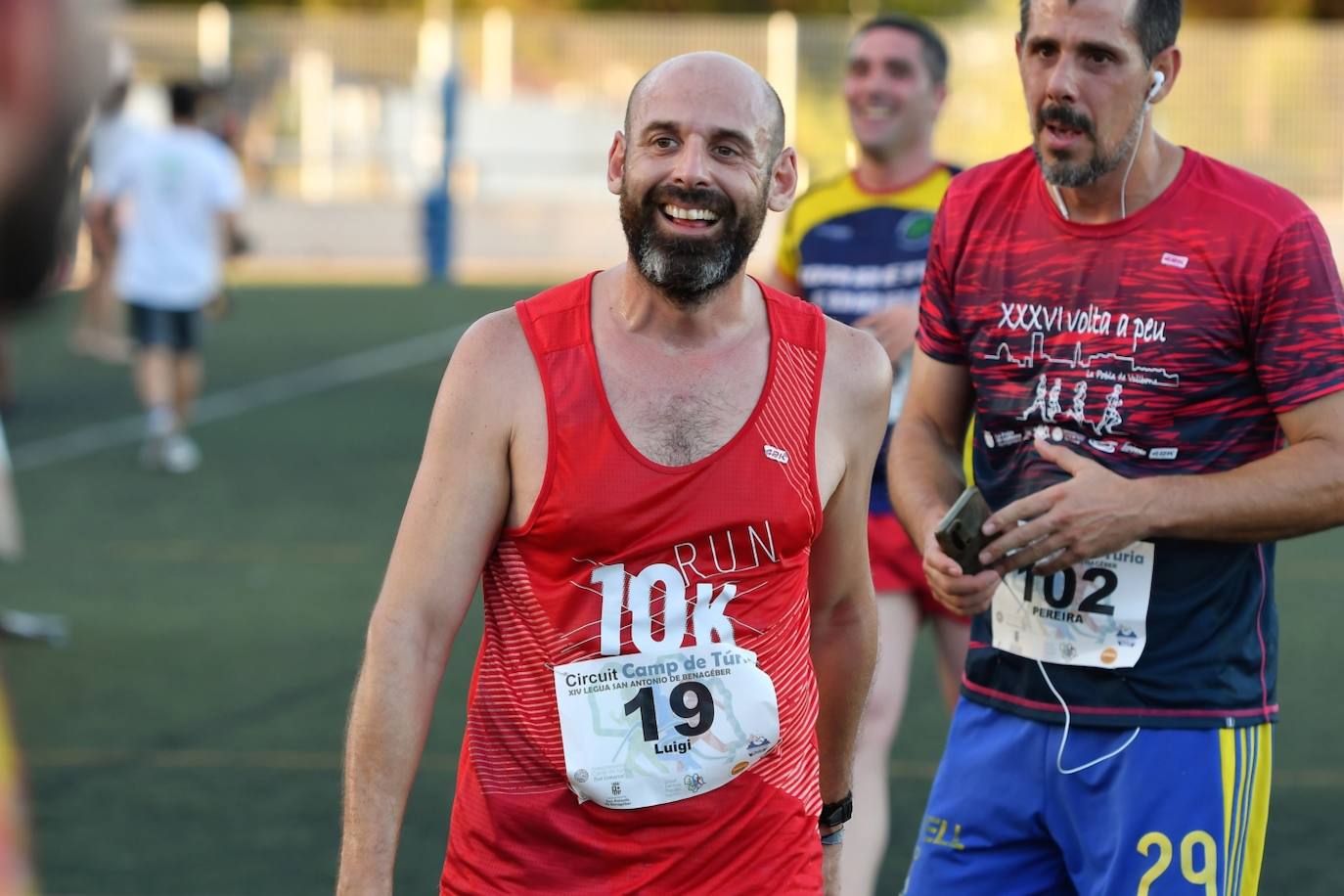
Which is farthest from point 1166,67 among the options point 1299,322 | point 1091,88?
point 1299,322

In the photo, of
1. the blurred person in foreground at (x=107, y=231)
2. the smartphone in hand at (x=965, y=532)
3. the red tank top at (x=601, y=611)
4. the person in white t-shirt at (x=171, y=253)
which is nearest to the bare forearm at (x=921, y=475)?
the smartphone in hand at (x=965, y=532)

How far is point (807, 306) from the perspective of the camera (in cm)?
328

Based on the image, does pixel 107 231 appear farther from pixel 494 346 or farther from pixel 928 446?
pixel 494 346

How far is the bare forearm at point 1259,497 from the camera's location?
131 inches

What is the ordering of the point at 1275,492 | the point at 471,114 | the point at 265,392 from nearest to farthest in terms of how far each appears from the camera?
the point at 1275,492, the point at 265,392, the point at 471,114

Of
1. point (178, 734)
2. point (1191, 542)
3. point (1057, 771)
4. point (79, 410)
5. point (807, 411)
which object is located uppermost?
point (807, 411)

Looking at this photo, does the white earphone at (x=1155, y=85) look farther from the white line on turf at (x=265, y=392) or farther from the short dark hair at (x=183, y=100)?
the white line on turf at (x=265, y=392)

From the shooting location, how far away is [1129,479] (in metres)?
3.42

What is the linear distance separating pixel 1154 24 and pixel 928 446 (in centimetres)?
92

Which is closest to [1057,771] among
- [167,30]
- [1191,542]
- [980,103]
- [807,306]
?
[1191,542]

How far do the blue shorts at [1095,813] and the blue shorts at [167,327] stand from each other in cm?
1006

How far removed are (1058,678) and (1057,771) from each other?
0.17 meters

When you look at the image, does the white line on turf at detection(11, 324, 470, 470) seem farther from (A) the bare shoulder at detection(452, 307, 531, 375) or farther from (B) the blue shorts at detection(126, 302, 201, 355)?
(A) the bare shoulder at detection(452, 307, 531, 375)

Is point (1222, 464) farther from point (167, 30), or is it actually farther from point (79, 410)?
point (167, 30)
